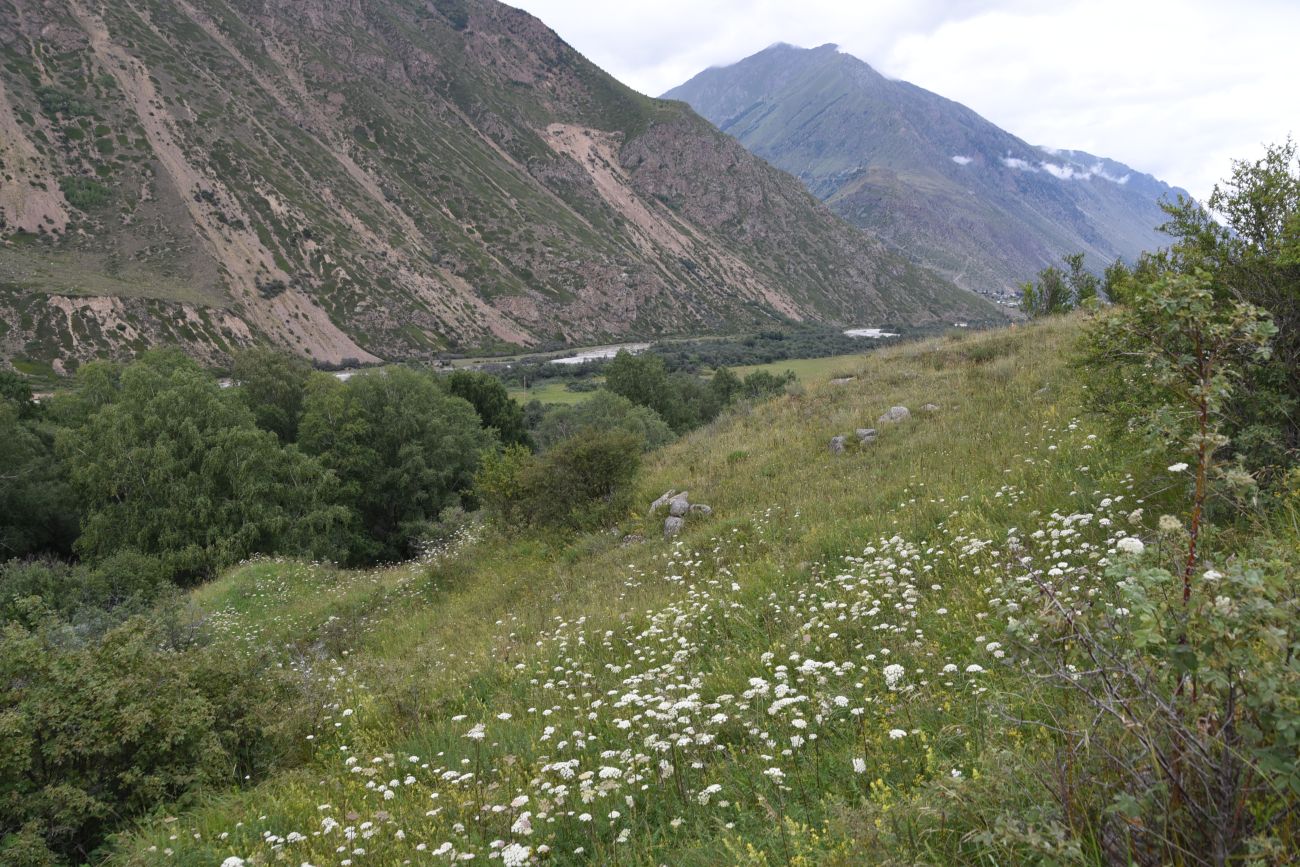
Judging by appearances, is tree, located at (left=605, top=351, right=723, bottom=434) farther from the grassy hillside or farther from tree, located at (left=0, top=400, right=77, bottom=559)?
the grassy hillside

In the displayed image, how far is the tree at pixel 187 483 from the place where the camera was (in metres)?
30.5

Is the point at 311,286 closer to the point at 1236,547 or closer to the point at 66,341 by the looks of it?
the point at 66,341

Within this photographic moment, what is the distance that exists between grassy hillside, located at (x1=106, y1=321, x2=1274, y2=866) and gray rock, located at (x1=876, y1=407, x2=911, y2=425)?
340 mm

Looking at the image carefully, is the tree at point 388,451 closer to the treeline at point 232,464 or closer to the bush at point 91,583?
the treeline at point 232,464

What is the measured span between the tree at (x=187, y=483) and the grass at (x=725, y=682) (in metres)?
19.8

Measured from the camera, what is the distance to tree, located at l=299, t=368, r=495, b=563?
3888cm

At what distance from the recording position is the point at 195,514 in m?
30.9

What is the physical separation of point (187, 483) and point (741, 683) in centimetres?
3490

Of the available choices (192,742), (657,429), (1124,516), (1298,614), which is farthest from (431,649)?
(657,429)

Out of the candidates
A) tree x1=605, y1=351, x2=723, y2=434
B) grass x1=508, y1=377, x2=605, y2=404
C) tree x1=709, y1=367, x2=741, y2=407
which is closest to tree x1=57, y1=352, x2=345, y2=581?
tree x1=605, y1=351, x2=723, y2=434

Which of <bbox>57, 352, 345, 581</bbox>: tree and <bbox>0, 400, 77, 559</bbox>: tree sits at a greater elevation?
<bbox>57, 352, 345, 581</bbox>: tree

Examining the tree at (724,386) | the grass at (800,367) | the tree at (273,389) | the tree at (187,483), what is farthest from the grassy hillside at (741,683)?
the tree at (724,386)

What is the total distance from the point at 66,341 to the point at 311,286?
41.3 meters

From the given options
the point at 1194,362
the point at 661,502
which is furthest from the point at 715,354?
the point at 1194,362
